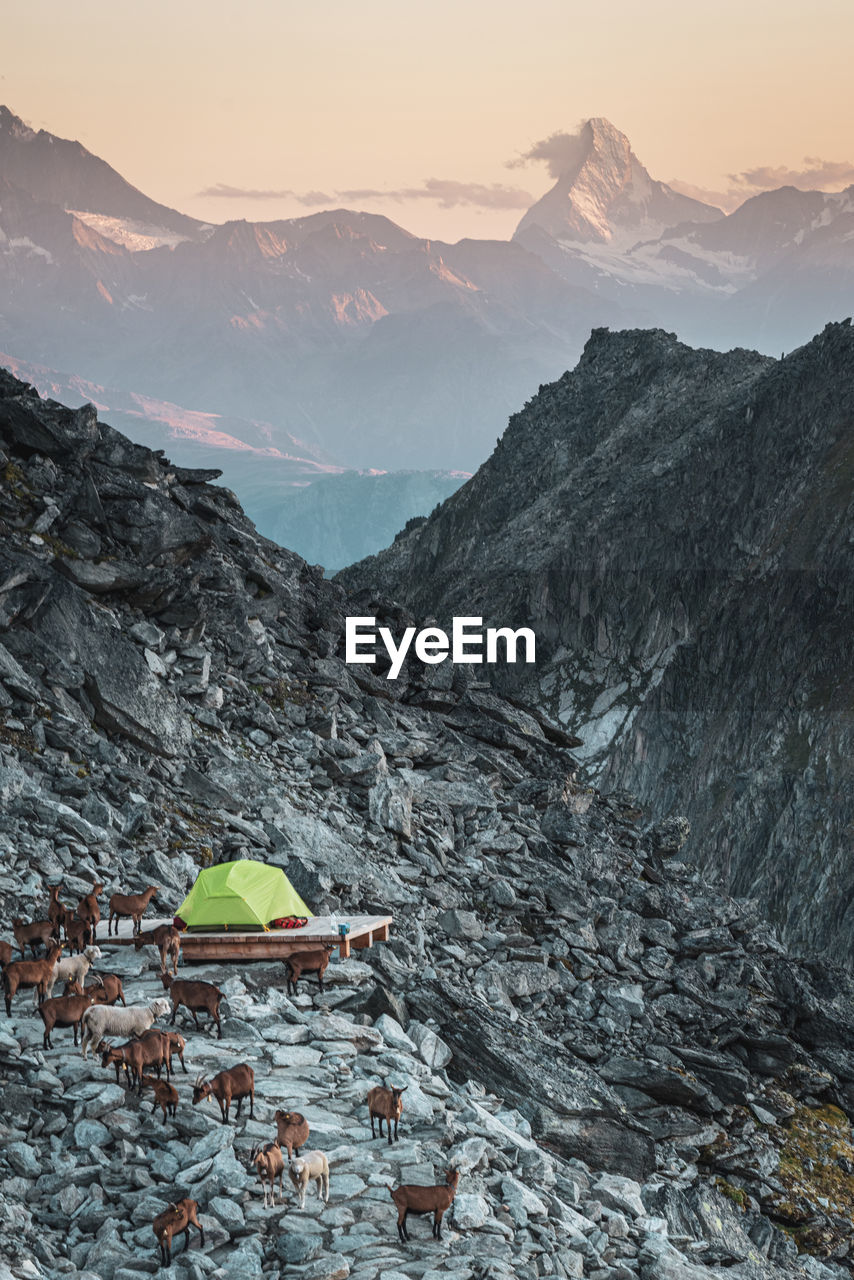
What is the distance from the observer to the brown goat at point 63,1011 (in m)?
19.3

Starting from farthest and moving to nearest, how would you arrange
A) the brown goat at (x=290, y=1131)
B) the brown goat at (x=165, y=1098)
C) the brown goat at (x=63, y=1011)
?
the brown goat at (x=63, y=1011), the brown goat at (x=165, y=1098), the brown goat at (x=290, y=1131)

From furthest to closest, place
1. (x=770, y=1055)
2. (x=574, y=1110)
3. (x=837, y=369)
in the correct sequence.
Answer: (x=837, y=369)
(x=770, y=1055)
(x=574, y=1110)

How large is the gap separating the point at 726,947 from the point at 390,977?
1691cm

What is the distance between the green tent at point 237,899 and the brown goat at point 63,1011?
620 centimetres

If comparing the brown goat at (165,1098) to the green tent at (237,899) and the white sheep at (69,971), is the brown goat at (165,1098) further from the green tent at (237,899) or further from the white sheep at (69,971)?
the green tent at (237,899)

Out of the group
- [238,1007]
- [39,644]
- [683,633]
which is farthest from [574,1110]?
[683,633]

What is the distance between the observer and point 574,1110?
24406 mm

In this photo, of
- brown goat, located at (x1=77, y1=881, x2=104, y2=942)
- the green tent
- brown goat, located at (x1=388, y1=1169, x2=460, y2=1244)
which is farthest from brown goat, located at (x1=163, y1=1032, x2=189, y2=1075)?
the green tent

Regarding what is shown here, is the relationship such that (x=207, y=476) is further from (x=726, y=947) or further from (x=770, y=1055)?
(x=770, y=1055)

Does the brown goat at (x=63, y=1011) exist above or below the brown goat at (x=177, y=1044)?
above

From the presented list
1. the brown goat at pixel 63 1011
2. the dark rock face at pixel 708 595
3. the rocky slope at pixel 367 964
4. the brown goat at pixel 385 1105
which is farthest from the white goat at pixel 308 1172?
the dark rock face at pixel 708 595

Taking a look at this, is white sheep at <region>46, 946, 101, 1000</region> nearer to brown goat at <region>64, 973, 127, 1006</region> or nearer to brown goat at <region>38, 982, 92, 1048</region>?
brown goat at <region>64, 973, 127, 1006</region>

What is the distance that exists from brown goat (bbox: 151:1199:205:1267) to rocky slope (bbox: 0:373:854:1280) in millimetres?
220

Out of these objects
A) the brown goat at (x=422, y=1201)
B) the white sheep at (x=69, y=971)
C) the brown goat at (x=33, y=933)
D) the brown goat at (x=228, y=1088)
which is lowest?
the brown goat at (x=422, y=1201)
